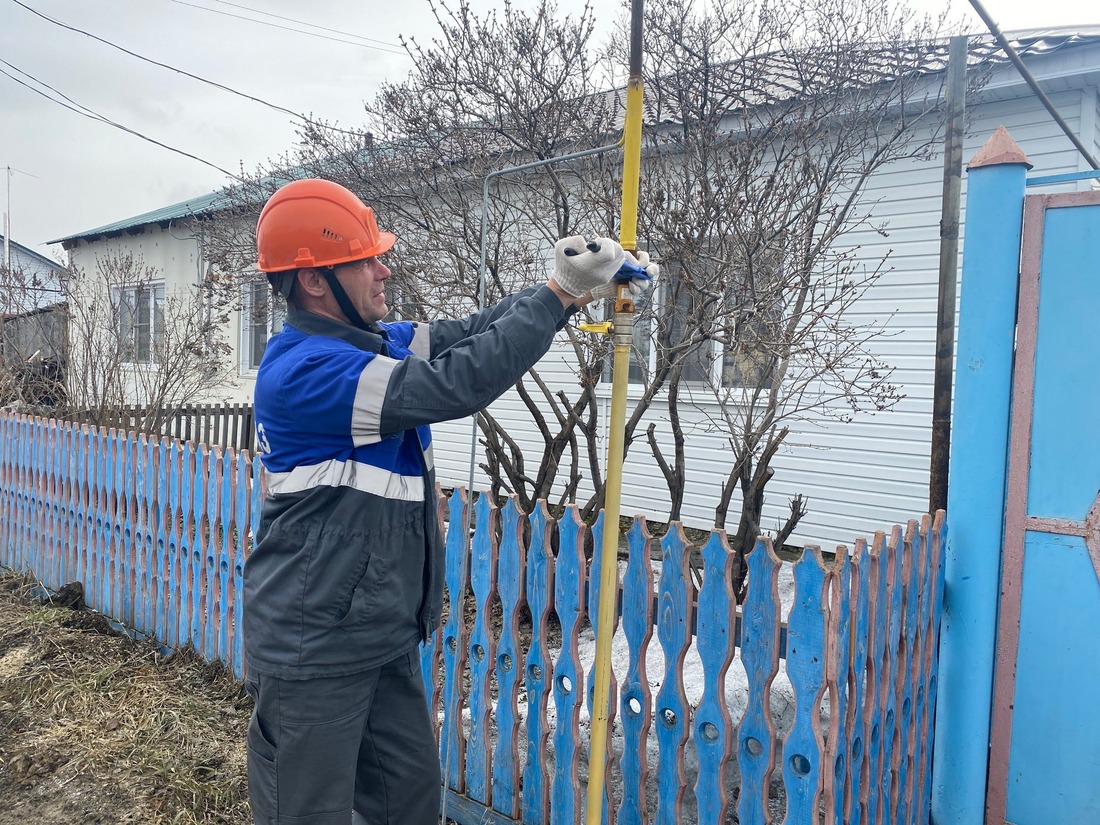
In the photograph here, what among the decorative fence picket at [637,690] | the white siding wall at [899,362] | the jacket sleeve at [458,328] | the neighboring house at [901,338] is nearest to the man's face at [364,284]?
the jacket sleeve at [458,328]

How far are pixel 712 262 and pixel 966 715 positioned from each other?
2.35 m

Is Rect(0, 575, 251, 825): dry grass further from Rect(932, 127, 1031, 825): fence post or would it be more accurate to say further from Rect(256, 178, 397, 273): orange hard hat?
Rect(932, 127, 1031, 825): fence post

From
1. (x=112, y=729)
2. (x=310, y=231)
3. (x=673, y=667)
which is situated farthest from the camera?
(x=112, y=729)

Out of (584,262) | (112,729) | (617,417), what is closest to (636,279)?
(584,262)

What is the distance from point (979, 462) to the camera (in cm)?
276

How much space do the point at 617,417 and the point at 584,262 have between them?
0.39 meters

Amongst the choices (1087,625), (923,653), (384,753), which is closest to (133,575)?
(384,753)

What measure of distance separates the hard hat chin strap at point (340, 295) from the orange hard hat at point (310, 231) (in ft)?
0.12

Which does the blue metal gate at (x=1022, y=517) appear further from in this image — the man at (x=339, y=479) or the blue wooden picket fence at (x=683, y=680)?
the man at (x=339, y=479)

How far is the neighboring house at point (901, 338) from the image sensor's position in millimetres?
5973

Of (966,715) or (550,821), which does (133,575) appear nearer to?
(550,821)

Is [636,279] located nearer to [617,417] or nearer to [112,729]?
[617,417]

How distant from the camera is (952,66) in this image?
400 centimetres

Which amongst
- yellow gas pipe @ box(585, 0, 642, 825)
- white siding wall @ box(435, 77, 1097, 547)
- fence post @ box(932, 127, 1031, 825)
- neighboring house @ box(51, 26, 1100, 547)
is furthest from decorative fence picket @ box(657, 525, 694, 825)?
white siding wall @ box(435, 77, 1097, 547)
